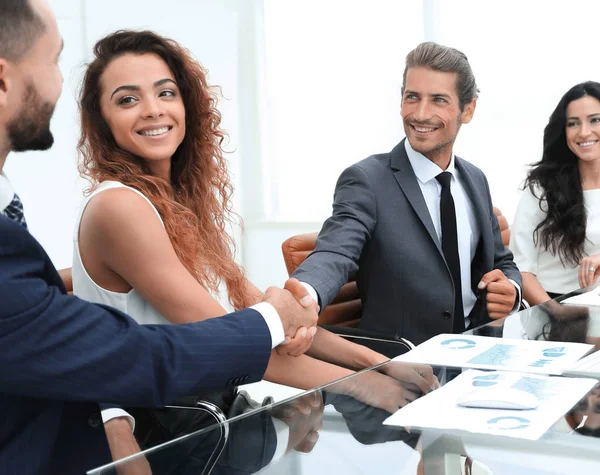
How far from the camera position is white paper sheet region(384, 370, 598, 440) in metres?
1.13

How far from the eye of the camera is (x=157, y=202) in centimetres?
201

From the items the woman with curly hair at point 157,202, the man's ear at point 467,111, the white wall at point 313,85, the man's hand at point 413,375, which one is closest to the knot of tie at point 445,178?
the man's ear at point 467,111

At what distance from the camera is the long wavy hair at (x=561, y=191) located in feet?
11.2

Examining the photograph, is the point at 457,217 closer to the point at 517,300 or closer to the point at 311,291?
the point at 517,300

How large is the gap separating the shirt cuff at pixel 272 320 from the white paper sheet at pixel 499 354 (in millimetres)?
247

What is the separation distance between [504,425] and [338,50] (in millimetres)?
5234

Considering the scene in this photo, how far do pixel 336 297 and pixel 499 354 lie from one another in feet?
4.07

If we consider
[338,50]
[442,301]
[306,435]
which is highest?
[338,50]

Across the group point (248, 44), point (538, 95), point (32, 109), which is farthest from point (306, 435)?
point (248, 44)

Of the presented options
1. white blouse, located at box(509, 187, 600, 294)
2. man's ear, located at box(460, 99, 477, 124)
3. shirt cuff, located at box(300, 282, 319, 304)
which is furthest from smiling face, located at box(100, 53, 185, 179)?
white blouse, located at box(509, 187, 600, 294)

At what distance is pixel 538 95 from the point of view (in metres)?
5.18

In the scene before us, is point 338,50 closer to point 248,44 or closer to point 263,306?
point 248,44

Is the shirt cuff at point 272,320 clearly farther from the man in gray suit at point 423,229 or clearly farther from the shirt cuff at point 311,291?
the man in gray suit at point 423,229

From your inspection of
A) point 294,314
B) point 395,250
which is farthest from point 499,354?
point 395,250
